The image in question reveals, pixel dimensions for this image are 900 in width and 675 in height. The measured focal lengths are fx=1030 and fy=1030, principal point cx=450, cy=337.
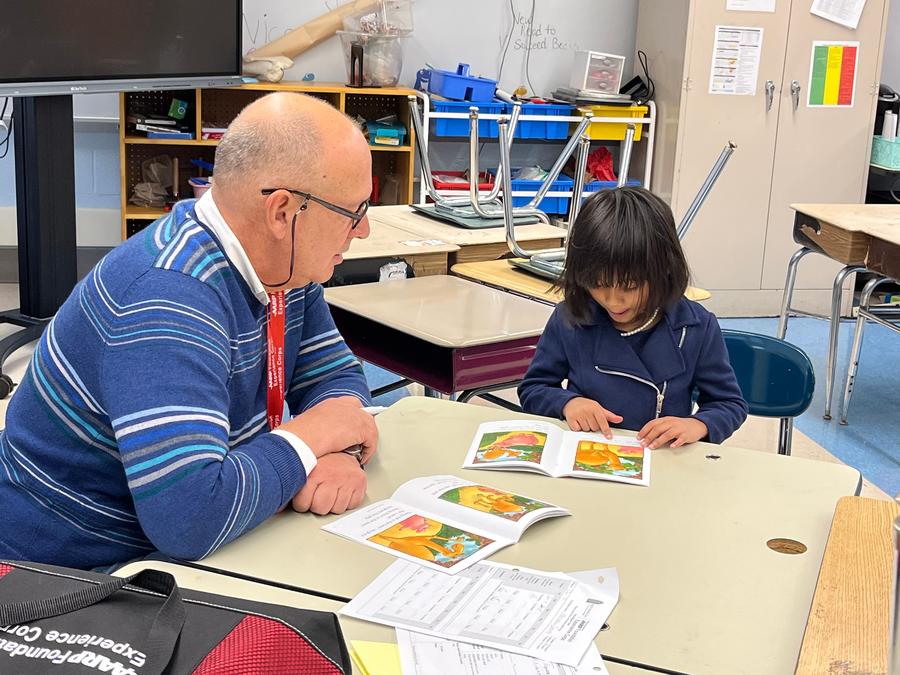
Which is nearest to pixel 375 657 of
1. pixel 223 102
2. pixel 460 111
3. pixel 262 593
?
pixel 262 593

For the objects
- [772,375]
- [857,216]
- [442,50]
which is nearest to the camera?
[772,375]

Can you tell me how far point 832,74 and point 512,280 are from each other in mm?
2998

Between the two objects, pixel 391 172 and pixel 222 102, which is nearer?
pixel 222 102

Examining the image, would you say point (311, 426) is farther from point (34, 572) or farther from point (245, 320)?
point (34, 572)

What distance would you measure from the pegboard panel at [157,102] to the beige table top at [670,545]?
12.2ft

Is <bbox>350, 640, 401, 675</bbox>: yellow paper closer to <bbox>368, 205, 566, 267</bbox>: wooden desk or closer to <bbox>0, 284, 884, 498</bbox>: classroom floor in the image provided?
<bbox>0, 284, 884, 498</bbox>: classroom floor

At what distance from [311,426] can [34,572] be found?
0.47 metres

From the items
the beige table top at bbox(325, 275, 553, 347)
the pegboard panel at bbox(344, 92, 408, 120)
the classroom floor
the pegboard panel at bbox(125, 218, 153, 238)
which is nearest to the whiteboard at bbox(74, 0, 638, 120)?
the pegboard panel at bbox(344, 92, 408, 120)

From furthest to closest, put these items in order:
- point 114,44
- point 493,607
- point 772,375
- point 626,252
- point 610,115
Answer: point 610,115
point 114,44
point 772,375
point 626,252
point 493,607

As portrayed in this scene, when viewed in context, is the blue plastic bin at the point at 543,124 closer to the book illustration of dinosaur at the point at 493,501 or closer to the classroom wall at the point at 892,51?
the classroom wall at the point at 892,51

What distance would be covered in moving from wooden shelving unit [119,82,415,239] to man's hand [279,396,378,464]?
11.7ft

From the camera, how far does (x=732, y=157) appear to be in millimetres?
5102

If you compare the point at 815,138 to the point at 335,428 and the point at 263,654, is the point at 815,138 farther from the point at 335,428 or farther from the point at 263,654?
the point at 263,654

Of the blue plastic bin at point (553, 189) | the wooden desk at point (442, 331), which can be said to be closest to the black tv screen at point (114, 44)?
the wooden desk at point (442, 331)
